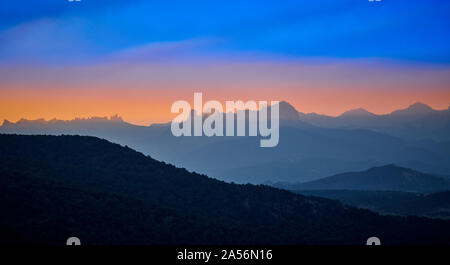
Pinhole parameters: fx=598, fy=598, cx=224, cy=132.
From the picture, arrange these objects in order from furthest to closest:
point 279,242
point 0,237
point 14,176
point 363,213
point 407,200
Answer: point 407,200 < point 363,213 < point 14,176 < point 279,242 < point 0,237

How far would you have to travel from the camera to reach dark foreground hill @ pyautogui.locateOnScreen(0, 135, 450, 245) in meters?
63.7

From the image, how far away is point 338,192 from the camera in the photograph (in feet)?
553

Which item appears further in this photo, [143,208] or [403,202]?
[403,202]

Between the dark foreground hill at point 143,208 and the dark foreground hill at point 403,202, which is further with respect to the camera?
the dark foreground hill at point 403,202

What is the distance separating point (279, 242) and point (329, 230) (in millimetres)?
12651

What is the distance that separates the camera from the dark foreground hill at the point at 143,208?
63719 millimetres

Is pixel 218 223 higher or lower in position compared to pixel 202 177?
lower

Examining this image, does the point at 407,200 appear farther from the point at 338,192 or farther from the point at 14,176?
the point at 14,176

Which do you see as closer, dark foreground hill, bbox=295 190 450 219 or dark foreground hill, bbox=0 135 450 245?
dark foreground hill, bbox=0 135 450 245

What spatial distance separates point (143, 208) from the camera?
7200cm

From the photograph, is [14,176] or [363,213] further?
[363,213]

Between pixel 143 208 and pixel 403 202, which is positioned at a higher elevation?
pixel 403 202
